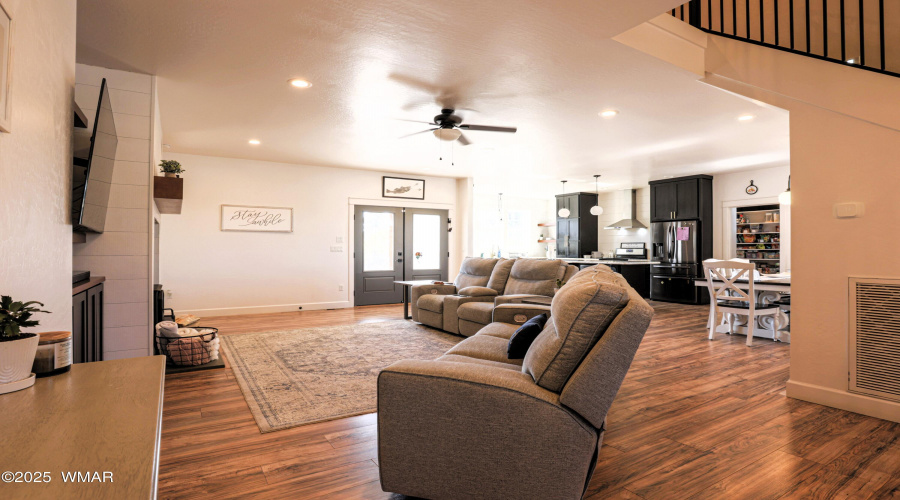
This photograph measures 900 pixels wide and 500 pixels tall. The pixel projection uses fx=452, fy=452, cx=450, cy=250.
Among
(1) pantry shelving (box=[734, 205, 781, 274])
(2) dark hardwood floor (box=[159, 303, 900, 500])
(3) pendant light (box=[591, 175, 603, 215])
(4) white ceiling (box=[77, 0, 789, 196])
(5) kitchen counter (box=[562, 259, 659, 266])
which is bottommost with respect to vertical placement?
(2) dark hardwood floor (box=[159, 303, 900, 500])

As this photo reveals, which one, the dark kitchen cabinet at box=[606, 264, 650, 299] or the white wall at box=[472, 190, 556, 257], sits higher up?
the white wall at box=[472, 190, 556, 257]

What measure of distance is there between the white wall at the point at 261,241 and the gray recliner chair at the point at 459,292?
7.85ft

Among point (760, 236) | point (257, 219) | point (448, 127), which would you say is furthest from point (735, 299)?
point (257, 219)

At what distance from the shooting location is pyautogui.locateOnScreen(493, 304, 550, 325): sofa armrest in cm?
399

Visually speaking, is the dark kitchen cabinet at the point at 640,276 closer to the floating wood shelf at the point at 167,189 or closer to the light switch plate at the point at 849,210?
the light switch plate at the point at 849,210

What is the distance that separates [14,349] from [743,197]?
382 inches

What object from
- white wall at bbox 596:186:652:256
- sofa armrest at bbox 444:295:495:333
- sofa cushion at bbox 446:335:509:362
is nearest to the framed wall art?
sofa armrest at bbox 444:295:495:333

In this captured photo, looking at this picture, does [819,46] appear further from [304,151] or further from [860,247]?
[304,151]

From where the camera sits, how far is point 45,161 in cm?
→ 173

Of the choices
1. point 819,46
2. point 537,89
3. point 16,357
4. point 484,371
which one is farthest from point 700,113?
point 16,357

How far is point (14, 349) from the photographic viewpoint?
1045 mm

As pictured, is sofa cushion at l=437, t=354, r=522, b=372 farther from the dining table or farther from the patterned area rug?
the dining table

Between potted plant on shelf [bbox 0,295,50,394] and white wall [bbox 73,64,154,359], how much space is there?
9.88 ft

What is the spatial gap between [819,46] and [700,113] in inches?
41.4
